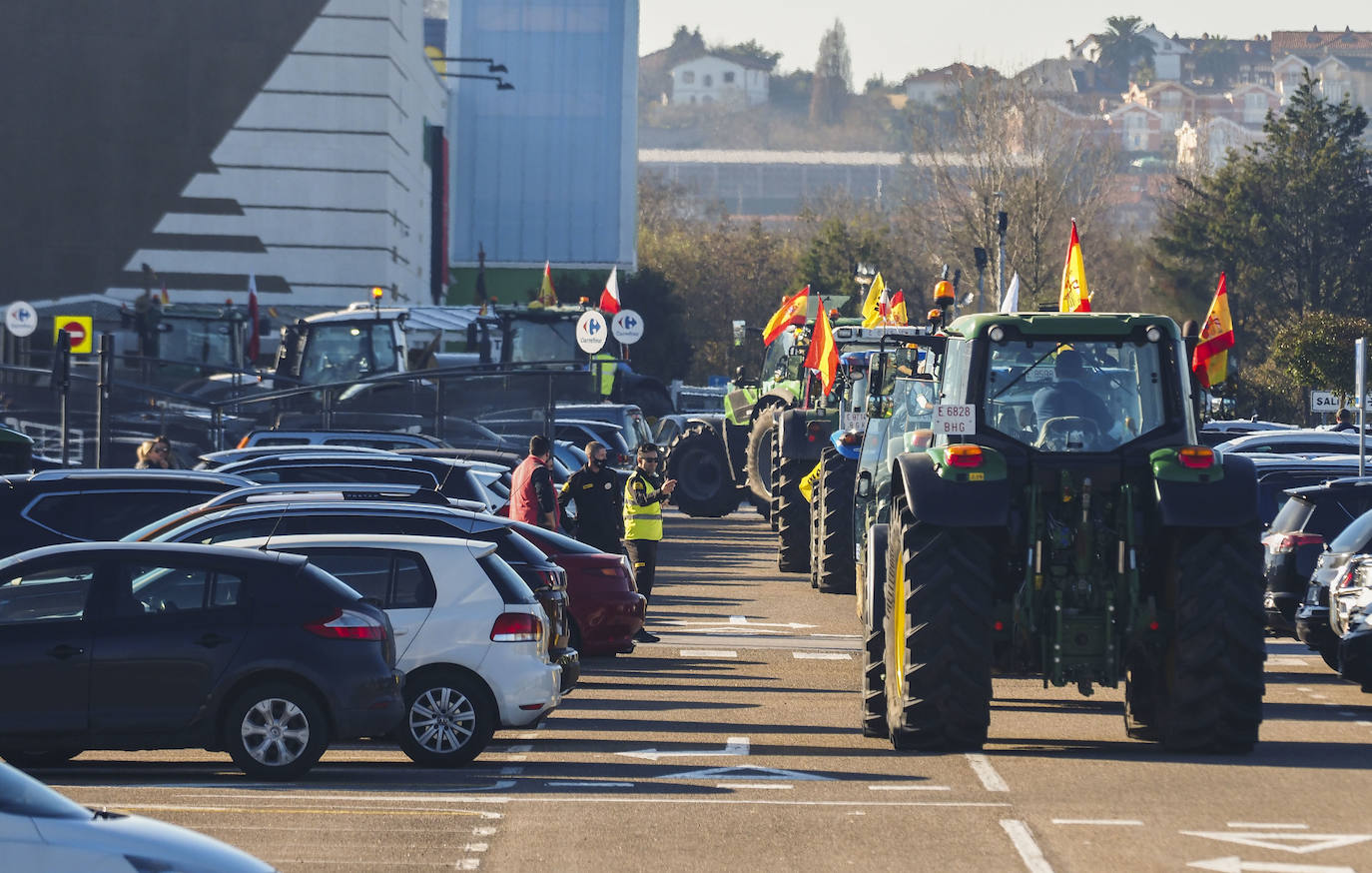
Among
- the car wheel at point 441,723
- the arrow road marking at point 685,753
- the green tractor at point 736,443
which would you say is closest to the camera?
the car wheel at point 441,723

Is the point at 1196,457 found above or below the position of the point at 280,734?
above

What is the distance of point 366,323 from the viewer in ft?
120

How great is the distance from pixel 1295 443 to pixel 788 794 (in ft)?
64.6

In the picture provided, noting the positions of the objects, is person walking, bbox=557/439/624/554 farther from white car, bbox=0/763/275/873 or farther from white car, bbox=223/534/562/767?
white car, bbox=0/763/275/873

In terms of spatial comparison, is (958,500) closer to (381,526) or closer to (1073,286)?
(381,526)

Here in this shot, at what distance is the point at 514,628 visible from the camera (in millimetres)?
13148

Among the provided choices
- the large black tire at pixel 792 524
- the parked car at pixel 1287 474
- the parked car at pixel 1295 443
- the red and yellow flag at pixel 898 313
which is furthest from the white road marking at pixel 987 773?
the parked car at pixel 1295 443

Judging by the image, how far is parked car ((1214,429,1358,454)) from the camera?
95.3 ft

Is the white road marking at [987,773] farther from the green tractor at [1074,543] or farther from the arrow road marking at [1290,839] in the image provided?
the arrow road marking at [1290,839]

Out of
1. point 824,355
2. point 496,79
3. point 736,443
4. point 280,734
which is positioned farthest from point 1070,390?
point 496,79

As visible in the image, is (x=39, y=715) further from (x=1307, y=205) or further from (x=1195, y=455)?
(x=1307, y=205)

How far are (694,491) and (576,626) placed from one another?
2028cm

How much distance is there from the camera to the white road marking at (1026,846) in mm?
9648

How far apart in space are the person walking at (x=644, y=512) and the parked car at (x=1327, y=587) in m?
6.34
